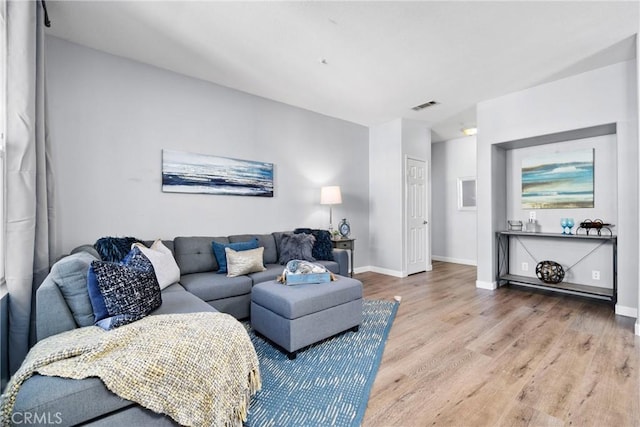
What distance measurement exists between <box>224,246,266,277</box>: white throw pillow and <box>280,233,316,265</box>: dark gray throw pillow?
0.50 m

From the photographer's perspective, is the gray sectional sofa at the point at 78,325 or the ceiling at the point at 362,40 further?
the ceiling at the point at 362,40

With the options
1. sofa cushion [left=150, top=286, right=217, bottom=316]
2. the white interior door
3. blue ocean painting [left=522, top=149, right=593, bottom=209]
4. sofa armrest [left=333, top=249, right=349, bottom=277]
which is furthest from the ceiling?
sofa cushion [left=150, top=286, right=217, bottom=316]

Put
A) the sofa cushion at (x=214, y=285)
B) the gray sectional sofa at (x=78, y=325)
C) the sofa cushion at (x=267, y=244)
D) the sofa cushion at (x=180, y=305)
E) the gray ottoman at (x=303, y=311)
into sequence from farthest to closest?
the sofa cushion at (x=267, y=244) < the sofa cushion at (x=214, y=285) < the gray ottoman at (x=303, y=311) < the sofa cushion at (x=180, y=305) < the gray sectional sofa at (x=78, y=325)

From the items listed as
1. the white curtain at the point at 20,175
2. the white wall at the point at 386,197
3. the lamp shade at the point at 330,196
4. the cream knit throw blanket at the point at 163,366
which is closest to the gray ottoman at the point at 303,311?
the cream knit throw blanket at the point at 163,366

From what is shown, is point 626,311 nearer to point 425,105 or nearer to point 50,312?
point 425,105

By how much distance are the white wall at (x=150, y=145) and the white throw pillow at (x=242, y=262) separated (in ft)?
2.26

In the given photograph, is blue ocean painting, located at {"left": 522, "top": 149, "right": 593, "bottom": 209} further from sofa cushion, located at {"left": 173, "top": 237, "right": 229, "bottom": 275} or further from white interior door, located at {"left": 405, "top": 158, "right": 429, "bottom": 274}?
sofa cushion, located at {"left": 173, "top": 237, "right": 229, "bottom": 275}

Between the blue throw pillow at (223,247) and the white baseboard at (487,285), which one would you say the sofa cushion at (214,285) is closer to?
the blue throw pillow at (223,247)

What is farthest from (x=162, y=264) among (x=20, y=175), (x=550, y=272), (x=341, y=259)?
(x=550, y=272)

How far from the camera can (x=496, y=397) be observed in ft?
5.65

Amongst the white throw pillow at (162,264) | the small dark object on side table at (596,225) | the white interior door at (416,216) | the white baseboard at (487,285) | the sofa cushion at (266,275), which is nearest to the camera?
the white throw pillow at (162,264)

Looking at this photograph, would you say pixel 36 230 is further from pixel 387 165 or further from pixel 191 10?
pixel 387 165

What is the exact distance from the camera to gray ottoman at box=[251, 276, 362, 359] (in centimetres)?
216

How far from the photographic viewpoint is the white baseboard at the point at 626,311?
2.98 meters
